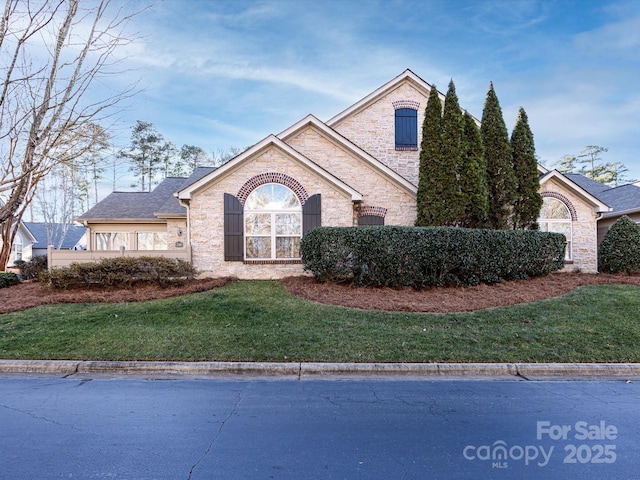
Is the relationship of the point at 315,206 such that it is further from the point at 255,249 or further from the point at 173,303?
the point at 173,303

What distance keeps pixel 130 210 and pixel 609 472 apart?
20.4 m

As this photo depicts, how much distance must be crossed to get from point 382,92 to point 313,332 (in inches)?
544

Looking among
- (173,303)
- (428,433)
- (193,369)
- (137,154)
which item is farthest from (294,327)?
(137,154)

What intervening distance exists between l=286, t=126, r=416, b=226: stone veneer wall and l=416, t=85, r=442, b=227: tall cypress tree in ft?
3.99

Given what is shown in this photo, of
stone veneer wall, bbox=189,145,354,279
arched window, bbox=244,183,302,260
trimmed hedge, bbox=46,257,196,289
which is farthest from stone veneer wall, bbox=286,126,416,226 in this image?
trimmed hedge, bbox=46,257,196,289

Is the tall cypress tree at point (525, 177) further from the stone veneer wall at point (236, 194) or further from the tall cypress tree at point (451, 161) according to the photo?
the stone veneer wall at point (236, 194)

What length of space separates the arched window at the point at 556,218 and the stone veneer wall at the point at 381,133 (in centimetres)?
567

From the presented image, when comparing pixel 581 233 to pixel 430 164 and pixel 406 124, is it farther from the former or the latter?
pixel 406 124

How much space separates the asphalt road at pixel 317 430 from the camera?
3.29 metres

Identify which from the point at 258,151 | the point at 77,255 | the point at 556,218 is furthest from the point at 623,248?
the point at 77,255

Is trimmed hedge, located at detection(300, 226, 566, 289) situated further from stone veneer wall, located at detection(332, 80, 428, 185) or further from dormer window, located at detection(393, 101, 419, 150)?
dormer window, located at detection(393, 101, 419, 150)

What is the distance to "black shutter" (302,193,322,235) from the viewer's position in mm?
14008

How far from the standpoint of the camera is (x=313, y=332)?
779cm

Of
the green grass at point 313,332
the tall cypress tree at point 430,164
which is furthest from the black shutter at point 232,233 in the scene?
the tall cypress tree at point 430,164
